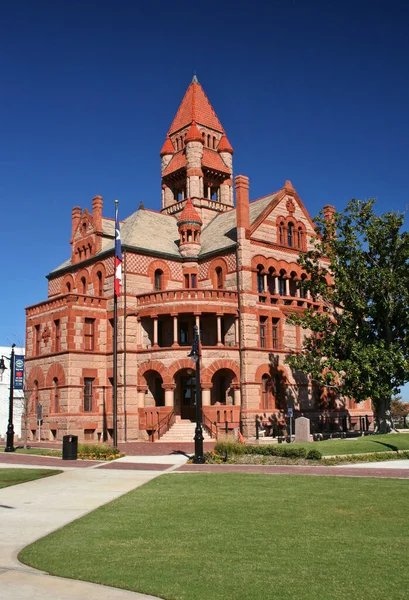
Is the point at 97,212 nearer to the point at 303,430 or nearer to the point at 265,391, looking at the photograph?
the point at 265,391

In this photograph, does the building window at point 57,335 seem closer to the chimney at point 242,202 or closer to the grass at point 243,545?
the chimney at point 242,202

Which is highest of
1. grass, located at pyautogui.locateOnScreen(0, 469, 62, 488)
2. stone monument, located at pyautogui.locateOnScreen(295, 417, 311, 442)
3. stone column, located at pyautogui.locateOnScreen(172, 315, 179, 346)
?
stone column, located at pyautogui.locateOnScreen(172, 315, 179, 346)

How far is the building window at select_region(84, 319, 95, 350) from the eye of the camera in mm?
42406

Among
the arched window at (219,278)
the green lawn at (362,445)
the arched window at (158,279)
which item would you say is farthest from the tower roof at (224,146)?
the green lawn at (362,445)

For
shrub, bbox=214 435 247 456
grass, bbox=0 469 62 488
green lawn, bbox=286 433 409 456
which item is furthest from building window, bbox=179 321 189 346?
grass, bbox=0 469 62 488

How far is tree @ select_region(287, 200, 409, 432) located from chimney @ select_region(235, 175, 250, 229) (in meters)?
7.05

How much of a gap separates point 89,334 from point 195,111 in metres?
25.3

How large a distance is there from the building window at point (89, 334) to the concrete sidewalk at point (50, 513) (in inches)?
704

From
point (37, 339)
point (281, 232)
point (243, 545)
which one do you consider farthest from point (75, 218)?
point (243, 545)

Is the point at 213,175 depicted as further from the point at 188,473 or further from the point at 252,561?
the point at 252,561

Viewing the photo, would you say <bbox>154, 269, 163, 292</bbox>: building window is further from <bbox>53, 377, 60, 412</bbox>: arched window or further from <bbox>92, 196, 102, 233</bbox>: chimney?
<bbox>53, 377, 60, 412</bbox>: arched window

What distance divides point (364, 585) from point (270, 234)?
37.2m

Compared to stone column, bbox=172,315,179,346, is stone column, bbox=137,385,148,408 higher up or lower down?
lower down

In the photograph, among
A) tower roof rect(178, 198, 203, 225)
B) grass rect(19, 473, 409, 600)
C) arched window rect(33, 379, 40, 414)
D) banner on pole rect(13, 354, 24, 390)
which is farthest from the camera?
tower roof rect(178, 198, 203, 225)
